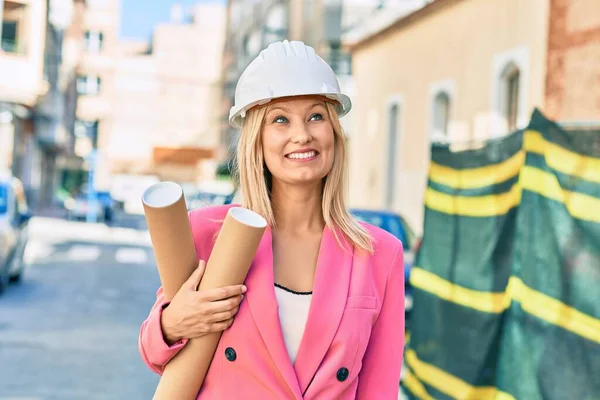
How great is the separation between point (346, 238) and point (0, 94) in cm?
3263

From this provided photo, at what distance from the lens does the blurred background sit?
211 inches

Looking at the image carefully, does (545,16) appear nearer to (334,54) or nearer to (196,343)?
(196,343)

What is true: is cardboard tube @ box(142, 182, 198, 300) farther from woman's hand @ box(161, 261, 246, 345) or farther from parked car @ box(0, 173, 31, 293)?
parked car @ box(0, 173, 31, 293)

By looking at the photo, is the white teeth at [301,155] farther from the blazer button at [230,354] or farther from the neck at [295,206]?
the blazer button at [230,354]

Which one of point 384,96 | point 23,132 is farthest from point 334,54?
point 23,132

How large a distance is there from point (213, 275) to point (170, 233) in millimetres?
→ 159

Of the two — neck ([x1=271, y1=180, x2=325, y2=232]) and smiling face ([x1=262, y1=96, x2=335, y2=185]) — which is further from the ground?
smiling face ([x1=262, y1=96, x2=335, y2=185])

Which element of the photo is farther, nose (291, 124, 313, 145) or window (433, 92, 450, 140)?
window (433, 92, 450, 140)

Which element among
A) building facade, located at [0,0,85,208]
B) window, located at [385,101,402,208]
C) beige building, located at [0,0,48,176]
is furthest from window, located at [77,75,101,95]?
window, located at [385,101,402,208]

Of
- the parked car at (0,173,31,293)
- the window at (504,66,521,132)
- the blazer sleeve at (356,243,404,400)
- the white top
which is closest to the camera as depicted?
the white top

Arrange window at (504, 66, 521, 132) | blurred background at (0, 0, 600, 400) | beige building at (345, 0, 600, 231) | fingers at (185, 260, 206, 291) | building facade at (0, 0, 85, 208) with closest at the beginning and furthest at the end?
fingers at (185, 260, 206, 291), blurred background at (0, 0, 600, 400), beige building at (345, 0, 600, 231), window at (504, 66, 521, 132), building facade at (0, 0, 85, 208)

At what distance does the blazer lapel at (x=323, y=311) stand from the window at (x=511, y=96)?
51.6 feet

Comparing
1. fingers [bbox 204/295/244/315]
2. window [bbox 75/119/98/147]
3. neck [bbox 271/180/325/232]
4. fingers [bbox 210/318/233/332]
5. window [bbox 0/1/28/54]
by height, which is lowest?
fingers [bbox 210/318/233/332]

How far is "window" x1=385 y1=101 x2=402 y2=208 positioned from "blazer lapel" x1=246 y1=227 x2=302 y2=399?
74.8 feet
